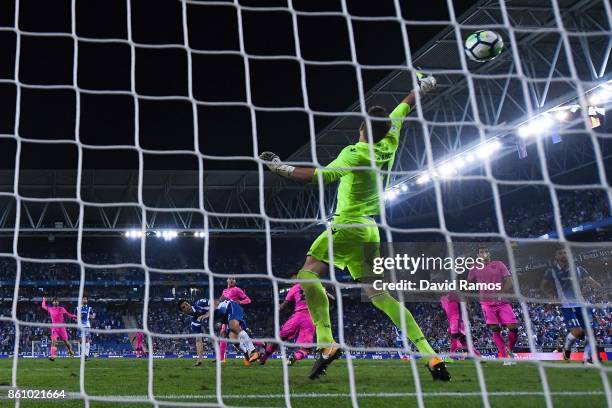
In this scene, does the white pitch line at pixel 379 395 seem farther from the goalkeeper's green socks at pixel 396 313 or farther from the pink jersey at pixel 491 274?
the pink jersey at pixel 491 274

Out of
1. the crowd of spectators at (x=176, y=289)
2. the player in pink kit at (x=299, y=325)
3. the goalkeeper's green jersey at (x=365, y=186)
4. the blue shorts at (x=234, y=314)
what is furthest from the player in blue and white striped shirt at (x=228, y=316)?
the crowd of spectators at (x=176, y=289)

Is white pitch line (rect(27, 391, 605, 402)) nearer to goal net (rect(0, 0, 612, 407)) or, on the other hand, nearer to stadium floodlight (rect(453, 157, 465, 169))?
goal net (rect(0, 0, 612, 407))

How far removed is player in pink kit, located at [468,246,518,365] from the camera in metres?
8.13

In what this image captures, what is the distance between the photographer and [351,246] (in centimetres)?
482

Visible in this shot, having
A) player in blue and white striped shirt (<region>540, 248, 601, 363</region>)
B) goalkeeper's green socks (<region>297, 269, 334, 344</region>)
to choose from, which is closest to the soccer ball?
goalkeeper's green socks (<region>297, 269, 334, 344</region>)

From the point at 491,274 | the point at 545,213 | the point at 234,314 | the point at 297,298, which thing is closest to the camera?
the point at 491,274

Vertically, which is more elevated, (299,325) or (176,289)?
(176,289)

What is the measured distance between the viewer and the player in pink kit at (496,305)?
320 inches

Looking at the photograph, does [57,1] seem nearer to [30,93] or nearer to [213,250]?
[30,93]

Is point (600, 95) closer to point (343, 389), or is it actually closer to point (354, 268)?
point (354, 268)

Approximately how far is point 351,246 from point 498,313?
425cm

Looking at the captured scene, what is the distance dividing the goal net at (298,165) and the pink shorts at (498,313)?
0.17ft

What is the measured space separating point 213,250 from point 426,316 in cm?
1156

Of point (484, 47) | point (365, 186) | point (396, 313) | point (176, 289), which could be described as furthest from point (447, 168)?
point (176, 289)
